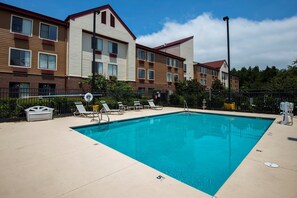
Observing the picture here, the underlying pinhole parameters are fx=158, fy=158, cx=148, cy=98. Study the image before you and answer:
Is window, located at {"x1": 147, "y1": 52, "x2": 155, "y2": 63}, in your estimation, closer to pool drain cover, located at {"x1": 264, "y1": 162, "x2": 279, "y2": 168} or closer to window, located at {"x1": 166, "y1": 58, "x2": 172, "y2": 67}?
window, located at {"x1": 166, "y1": 58, "x2": 172, "y2": 67}

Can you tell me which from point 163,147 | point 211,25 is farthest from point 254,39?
point 163,147

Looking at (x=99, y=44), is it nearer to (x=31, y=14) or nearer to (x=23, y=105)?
(x=31, y=14)

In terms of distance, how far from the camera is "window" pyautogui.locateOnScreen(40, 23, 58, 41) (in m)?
16.5

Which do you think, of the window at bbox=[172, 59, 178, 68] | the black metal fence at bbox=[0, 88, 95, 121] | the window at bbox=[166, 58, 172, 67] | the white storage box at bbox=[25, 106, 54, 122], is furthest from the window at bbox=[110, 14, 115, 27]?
the white storage box at bbox=[25, 106, 54, 122]

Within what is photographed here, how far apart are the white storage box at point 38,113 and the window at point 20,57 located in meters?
8.40

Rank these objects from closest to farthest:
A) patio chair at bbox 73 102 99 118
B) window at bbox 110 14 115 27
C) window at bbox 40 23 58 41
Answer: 1. patio chair at bbox 73 102 99 118
2. window at bbox 40 23 58 41
3. window at bbox 110 14 115 27

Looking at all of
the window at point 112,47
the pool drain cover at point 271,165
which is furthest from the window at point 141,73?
the pool drain cover at point 271,165

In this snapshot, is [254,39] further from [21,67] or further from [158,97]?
[21,67]

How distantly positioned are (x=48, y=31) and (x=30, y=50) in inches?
112

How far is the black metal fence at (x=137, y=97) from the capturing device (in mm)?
9680

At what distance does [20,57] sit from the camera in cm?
1532

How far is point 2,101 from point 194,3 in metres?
14.4

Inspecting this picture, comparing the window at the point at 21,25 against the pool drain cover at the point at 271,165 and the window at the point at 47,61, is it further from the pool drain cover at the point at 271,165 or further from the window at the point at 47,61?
the pool drain cover at the point at 271,165

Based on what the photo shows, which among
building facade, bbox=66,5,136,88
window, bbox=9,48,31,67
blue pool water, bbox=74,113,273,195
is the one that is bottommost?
blue pool water, bbox=74,113,273,195
